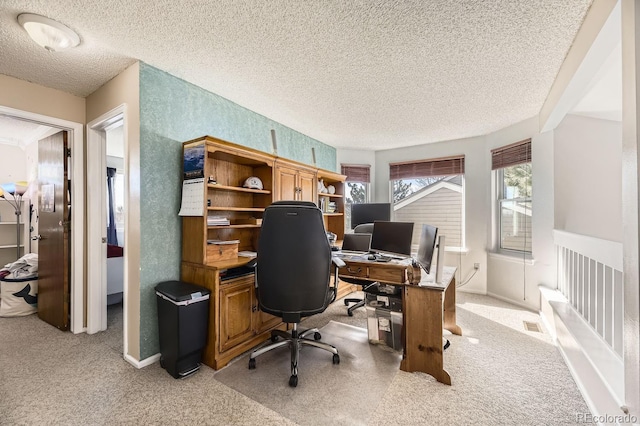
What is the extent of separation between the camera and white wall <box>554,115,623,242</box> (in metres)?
3.01

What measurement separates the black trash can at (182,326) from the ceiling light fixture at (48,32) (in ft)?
6.11

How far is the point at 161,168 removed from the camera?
7.61 feet

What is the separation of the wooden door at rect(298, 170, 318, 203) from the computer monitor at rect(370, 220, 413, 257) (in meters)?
1.17

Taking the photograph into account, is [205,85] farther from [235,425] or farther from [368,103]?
[235,425]

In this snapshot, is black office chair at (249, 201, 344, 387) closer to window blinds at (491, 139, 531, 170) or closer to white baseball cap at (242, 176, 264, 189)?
white baseball cap at (242, 176, 264, 189)

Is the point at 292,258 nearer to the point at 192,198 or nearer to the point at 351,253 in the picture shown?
the point at 192,198

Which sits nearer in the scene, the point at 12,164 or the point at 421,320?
the point at 421,320

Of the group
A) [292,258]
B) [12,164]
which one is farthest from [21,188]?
[292,258]

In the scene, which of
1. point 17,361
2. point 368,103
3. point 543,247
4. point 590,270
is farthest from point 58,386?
point 543,247

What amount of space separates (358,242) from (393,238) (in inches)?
21.8

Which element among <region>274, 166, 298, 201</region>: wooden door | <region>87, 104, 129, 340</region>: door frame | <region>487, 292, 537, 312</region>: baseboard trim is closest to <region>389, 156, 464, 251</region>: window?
<region>487, 292, 537, 312</region>: baseboard trim

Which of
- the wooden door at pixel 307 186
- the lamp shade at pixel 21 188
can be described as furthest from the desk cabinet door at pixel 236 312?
the lamp shade at pixel 21 188

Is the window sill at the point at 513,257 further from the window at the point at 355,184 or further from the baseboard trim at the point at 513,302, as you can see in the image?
the window at the point at 355,184

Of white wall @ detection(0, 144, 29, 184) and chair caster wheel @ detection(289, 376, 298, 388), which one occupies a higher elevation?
white wall @ detection(0, 144, 29, 184)
